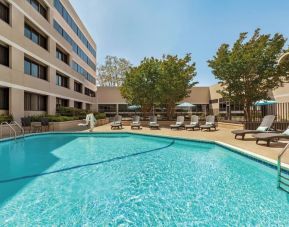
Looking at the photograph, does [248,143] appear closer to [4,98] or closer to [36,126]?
[36,126]

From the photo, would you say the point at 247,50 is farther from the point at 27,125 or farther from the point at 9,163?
the point at 27,125

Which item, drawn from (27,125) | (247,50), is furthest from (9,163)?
(247,50)

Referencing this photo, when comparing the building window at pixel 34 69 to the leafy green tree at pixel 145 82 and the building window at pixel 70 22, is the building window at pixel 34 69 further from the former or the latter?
the leafy green tree at pixel 145 82

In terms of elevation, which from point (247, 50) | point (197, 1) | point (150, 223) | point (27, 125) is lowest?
point (150, 223)

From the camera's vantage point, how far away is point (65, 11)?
94.0ft

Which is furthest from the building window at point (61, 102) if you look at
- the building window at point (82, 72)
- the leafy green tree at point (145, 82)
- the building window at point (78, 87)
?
the leafy green tree at point (145, 82)

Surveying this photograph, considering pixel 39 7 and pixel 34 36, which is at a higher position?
pixel 39 7

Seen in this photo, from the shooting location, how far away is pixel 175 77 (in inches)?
878

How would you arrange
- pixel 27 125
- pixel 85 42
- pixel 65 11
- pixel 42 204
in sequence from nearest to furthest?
pixel 42 204
pixel 27 125
pixel 65 11
pixel 85 42

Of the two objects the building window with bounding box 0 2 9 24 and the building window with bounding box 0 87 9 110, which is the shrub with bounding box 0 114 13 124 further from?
the building window with bounding box 0 2 9 24

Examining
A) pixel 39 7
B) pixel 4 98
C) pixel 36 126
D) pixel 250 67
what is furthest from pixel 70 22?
pixel 250 67

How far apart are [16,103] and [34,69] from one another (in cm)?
551

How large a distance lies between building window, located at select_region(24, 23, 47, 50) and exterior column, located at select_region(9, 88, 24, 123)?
6.08m

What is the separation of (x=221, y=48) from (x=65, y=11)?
73.3 feet
